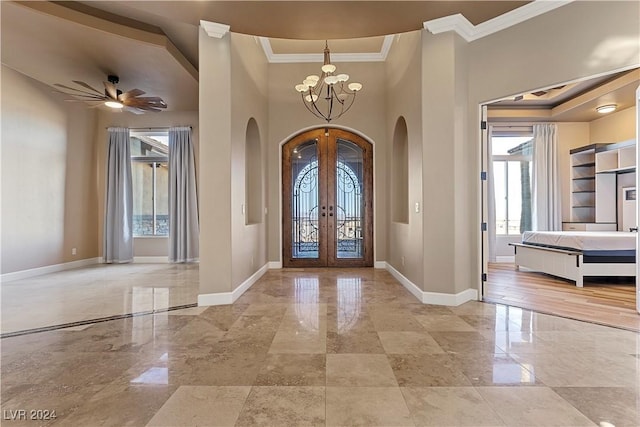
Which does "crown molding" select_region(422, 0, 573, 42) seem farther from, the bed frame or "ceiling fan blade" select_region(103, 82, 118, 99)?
"ceiling fan blade" select_region(103, 82, 118, 99)

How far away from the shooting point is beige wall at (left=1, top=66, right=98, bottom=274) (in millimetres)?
5586

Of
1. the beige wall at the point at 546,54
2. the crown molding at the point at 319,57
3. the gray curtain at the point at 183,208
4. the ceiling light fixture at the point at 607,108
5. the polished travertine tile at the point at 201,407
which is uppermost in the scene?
the crown molding at the point at 319,57

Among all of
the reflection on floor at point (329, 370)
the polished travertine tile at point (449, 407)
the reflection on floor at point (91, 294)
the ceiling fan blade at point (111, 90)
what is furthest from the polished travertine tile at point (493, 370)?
the ceiling fan blade at point (111, 90)

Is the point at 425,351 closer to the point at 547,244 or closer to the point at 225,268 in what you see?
the point at 225,268

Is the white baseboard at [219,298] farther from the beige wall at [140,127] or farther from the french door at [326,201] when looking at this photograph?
the beige wall at [140,127]

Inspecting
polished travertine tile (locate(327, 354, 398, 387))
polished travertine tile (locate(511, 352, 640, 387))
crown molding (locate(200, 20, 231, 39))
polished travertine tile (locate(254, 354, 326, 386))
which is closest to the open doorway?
polished travertine tile (locate(511, 352, 640, 387))

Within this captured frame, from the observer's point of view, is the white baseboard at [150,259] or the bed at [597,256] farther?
the white baseboard at [150,259]

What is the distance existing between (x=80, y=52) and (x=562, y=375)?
6.63 m

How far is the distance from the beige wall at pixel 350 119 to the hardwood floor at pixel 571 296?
2.30m

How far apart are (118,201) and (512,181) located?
363 inches

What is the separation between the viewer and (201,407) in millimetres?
1890

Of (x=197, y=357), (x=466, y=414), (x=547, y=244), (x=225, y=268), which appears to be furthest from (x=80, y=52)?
(x=547, y=244)

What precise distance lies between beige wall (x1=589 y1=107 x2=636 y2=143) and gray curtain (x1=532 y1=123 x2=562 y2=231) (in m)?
0.85

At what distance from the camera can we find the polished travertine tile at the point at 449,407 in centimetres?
175
